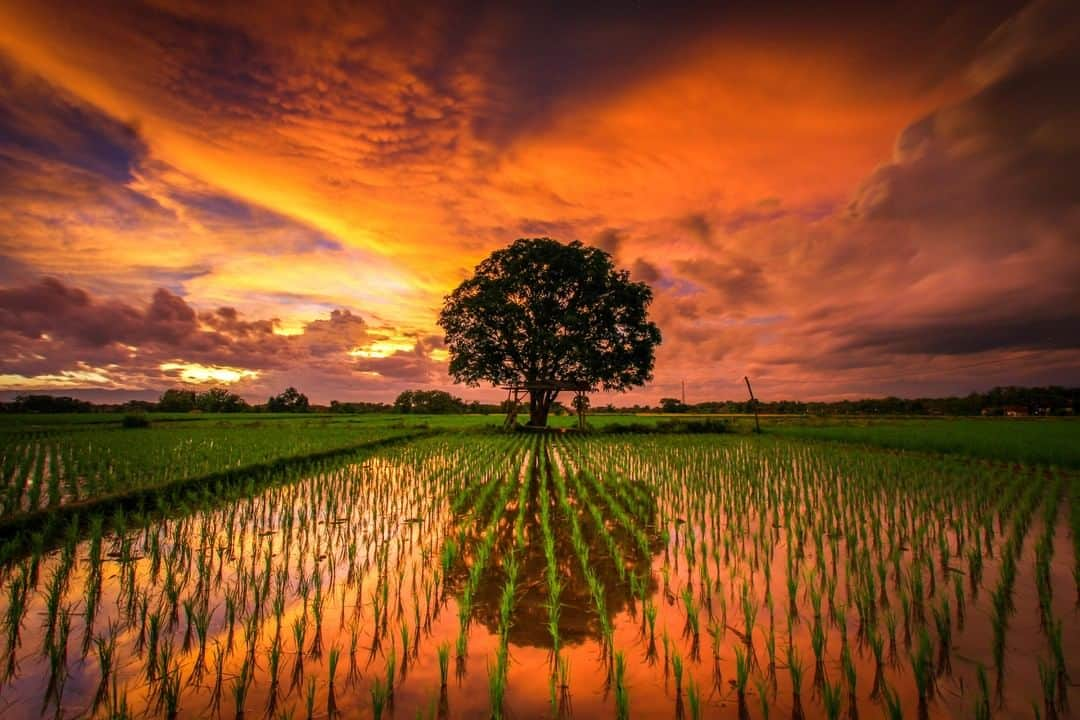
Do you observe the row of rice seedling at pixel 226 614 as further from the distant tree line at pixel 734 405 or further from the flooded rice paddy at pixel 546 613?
the distant tree line at pixel 734 405

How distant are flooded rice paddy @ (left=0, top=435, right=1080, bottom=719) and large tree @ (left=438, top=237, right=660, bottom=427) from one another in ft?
68.7

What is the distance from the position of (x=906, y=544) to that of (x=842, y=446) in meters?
16.2

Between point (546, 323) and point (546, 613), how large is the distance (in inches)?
1009

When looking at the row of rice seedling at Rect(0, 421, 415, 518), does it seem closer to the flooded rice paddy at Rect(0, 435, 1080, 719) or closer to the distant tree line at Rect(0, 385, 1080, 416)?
the flooded rice paddy at Rect(0, 435, 1080, 719)

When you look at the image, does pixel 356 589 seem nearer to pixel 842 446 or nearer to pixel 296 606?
pixel 296 606

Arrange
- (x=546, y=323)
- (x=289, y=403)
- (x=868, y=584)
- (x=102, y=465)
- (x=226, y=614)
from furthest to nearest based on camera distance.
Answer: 1. (x=289, y=403)
2. (x=546, y=323)
3. (x=102, y=465)
4. (x=868, y=584)
5. (x=226, y=614)

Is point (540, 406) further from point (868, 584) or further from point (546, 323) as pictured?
point (868, 584)

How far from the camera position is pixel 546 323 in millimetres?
29297

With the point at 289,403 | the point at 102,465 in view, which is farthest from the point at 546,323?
the point at 289,403

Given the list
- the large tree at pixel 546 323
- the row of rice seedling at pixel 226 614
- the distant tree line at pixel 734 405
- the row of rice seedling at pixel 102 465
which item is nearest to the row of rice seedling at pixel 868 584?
the row of rice seedling at pixel 226 614

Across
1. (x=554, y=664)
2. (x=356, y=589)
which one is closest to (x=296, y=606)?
(x=356, y=589)

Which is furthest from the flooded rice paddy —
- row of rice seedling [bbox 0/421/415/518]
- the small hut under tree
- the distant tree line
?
the distant tree line

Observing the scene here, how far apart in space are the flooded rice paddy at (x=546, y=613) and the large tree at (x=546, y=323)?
68.7 ft

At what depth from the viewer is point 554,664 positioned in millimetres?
3258
